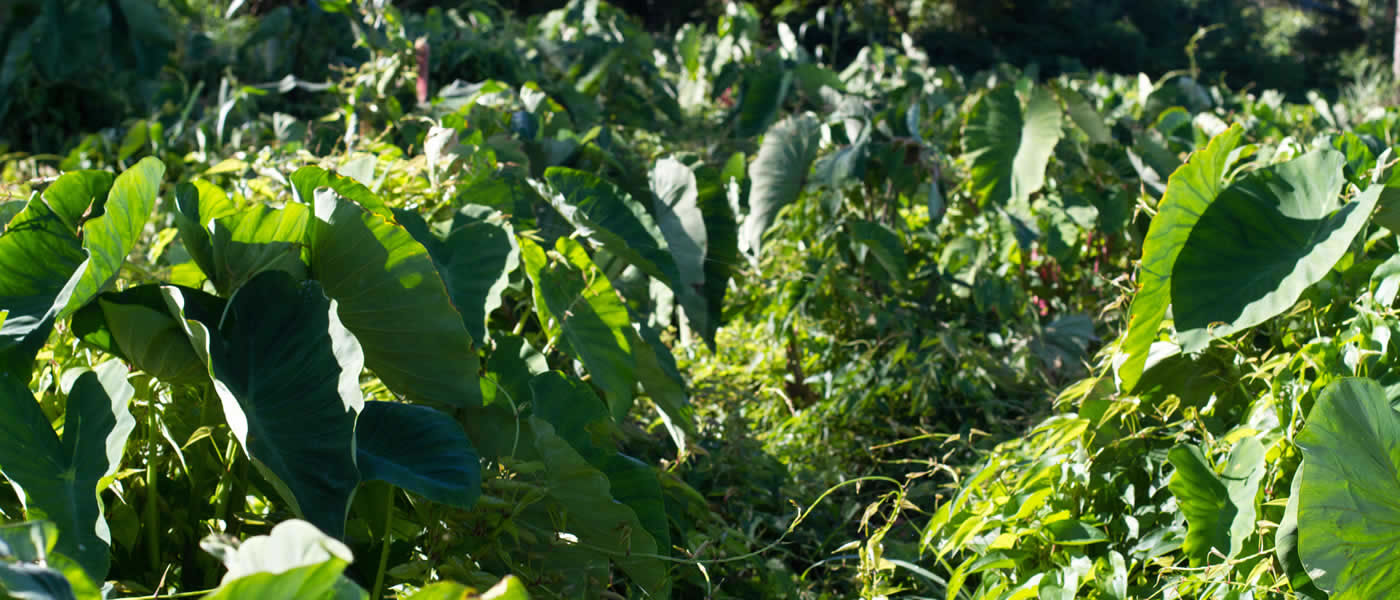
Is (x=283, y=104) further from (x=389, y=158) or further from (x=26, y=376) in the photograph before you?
(x=26, y=376)

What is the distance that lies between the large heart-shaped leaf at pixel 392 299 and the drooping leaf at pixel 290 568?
16.2 inches

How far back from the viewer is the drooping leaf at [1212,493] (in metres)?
1.16

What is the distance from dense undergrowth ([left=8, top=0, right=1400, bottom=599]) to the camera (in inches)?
33.9

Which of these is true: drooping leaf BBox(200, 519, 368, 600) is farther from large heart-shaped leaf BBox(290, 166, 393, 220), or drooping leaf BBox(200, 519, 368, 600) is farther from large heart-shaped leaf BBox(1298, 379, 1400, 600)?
large heart-shaped leaf BBox(1298, 379, 1400, 600)

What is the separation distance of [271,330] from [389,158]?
814 millimetres

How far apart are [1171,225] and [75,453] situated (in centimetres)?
123

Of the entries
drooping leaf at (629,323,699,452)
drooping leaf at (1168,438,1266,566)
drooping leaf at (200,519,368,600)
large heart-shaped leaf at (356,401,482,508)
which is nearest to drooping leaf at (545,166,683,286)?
drooping leaf at (629,323,699,452)

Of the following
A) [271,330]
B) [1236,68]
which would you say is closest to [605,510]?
[271,330]

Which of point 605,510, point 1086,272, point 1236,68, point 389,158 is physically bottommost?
point 1236,68

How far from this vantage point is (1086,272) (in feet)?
9.36

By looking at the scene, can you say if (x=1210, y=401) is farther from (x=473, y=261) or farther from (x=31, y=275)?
(x=31, y=275)

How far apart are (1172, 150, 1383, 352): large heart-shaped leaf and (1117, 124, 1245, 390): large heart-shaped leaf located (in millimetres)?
12

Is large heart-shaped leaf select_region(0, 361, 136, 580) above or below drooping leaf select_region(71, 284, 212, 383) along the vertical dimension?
below

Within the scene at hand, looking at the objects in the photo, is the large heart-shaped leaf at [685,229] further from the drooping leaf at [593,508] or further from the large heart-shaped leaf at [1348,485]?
the large heart-shaped leaf at [1348,485]
